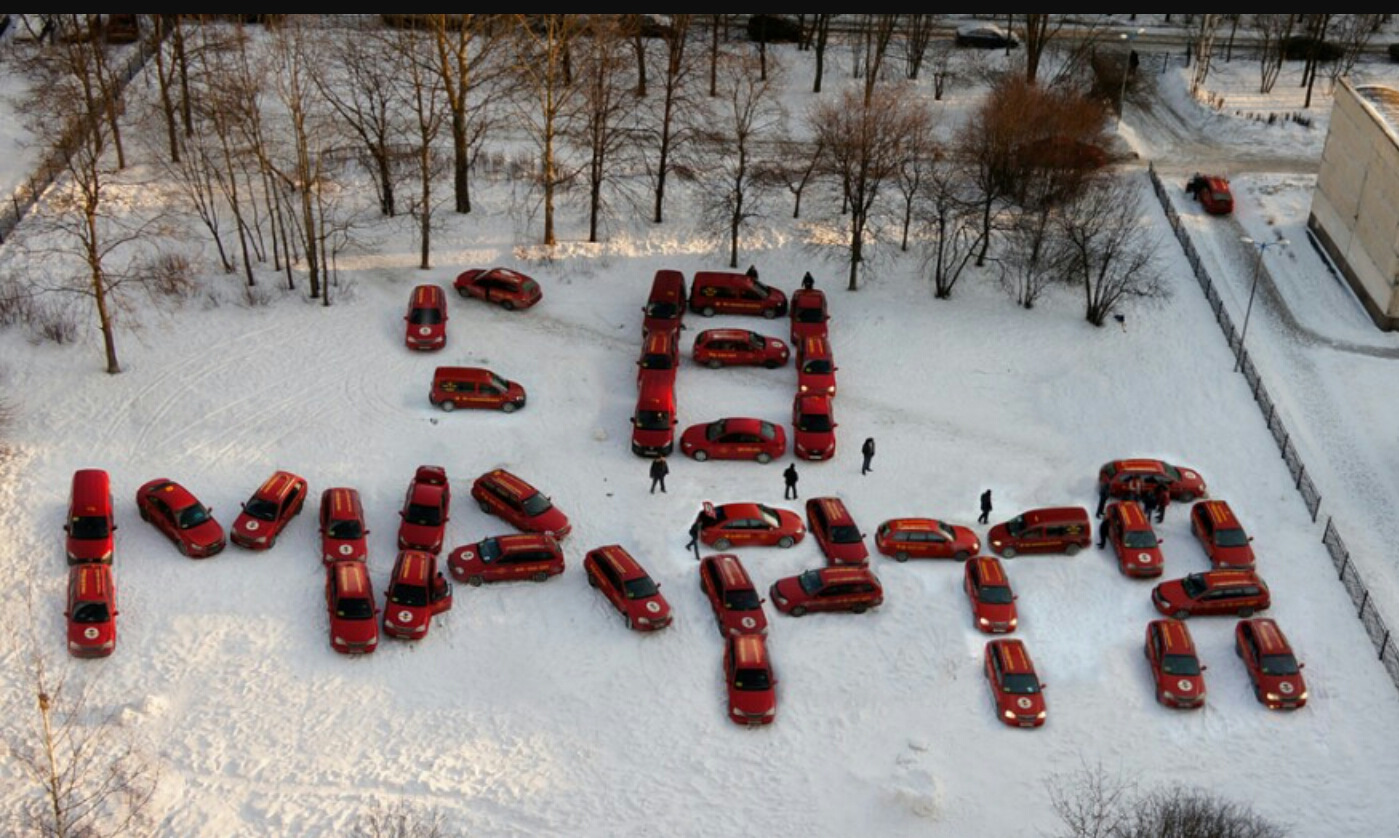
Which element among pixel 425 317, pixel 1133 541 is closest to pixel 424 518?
pixel 425 317

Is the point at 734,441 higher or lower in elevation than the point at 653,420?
lower

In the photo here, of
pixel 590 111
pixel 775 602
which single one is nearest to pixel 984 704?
pixel 775 602

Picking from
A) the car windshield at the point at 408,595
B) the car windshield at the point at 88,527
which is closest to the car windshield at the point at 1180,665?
the car windshield at the point at 408,595

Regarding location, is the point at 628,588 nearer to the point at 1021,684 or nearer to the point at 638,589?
the point at 638,589

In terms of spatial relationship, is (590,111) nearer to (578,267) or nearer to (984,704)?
(578,267)

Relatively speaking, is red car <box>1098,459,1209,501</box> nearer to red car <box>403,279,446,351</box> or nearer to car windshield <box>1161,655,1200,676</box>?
car windshield <box>1161,655,1200,676</box>
